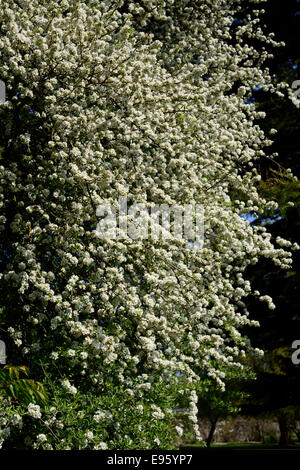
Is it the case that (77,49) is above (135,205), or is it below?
above

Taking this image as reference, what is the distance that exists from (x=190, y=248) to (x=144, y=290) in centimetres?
87

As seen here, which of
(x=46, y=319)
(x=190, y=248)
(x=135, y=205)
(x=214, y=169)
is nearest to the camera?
(x=46, y=319)

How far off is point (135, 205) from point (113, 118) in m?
1.13

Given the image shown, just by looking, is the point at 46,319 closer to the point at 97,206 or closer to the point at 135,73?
the point at 97,206

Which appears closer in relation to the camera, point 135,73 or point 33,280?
point 33,280

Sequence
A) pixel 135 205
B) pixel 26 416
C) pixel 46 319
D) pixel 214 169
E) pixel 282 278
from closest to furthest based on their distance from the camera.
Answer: pixel 26 416 < pixel 46 319 < pixel 135 205 < pixel 214 169 < pixel 282 278

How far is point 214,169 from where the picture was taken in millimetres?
7527

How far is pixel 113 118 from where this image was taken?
5.89m

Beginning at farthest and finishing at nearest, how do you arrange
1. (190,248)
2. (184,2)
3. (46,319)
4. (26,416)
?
(184,2)
(190,248)
(46,319)
(26,416)

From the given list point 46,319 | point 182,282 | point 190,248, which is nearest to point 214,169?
point 190,248

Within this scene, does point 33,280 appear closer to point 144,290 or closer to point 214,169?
point 144,290

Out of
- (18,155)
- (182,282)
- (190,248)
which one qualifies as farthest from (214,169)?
(18,155)

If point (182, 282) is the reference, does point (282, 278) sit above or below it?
below

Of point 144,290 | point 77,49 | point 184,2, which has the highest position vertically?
point 184,2
